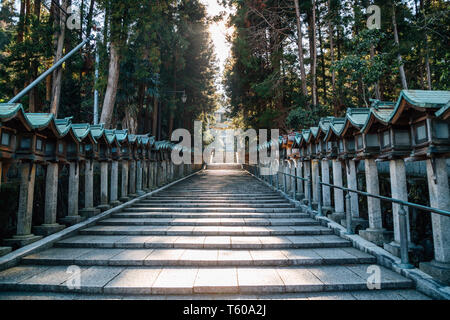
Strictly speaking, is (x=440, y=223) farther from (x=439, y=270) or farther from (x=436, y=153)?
(x=436, y=153)

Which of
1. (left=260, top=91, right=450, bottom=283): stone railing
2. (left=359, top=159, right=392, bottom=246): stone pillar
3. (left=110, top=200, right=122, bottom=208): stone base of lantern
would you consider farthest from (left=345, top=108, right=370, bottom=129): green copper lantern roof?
(left=110, top=200, right=122, bottom=208): stone base of lantern

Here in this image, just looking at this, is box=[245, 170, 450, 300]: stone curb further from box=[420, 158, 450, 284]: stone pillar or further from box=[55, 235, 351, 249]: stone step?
box=[55, 235, 351, 249]: stone step

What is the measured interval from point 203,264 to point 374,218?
3.64 m

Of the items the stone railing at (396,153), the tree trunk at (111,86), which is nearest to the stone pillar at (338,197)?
the stone railing at (396,153)

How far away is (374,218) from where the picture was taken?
5227 mm

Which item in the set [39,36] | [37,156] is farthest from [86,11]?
[37,156]

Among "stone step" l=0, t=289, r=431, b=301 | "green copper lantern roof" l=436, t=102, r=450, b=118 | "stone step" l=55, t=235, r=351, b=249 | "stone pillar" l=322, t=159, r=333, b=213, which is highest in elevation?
"green copper lantern roof" l=436, t=102, r=450, b=118

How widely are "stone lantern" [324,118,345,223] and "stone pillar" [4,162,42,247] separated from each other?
23.3 feet

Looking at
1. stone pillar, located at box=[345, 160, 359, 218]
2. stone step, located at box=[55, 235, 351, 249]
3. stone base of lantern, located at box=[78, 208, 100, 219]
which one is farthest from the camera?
stone base of lantern, located at box=[78, 208, 100, 219]

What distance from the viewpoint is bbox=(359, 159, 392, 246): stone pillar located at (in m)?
5.07

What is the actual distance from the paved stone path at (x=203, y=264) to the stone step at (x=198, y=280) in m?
0.01

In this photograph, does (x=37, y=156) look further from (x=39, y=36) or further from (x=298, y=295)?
(x=39, y=36)
